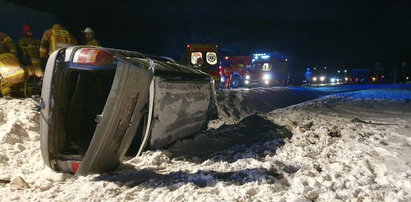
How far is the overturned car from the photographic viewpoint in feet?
11.0

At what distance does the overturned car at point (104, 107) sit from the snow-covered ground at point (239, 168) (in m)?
0.21

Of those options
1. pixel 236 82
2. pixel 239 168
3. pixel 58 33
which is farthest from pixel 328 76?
pixel 239 168

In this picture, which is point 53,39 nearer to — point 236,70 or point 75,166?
point 75,166

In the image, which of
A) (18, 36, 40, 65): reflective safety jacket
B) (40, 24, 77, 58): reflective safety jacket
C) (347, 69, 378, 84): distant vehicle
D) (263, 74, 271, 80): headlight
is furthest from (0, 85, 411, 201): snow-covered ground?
(347, 69, 378, 84): distant vehicle

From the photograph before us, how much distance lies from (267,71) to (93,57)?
19.0 metres

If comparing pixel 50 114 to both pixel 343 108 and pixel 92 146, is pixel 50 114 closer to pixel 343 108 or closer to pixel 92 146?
pixel 92 146

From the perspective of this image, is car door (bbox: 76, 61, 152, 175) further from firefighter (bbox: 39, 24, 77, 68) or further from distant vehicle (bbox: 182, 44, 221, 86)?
distant vehicle (bbox: 182, 44, 221, 86)

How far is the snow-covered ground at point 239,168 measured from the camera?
301 centimetres

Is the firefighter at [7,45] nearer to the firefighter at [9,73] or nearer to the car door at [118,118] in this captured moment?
the firefighter at [9,73]

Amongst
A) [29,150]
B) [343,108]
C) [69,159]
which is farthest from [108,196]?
[343,108]

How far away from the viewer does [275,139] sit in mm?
5285

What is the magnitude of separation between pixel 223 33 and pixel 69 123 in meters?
49.1

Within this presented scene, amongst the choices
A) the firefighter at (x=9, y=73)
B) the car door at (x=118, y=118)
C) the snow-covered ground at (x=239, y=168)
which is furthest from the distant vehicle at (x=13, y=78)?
the car door at (x=118, y=118)

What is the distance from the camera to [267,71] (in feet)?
71.1
